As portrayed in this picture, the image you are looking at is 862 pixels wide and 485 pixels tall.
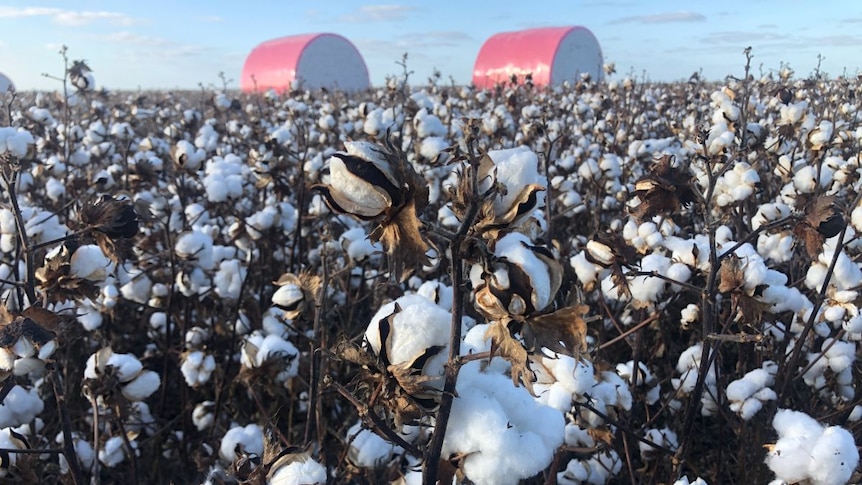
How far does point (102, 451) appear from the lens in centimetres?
258

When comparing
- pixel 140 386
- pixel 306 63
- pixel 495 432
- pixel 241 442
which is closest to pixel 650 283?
pixel 495 432

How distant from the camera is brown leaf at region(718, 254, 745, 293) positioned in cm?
175

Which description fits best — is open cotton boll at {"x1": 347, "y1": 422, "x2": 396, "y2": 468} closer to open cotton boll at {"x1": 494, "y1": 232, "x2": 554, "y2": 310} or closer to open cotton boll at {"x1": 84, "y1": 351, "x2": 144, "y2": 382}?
open cotton boll at {"x1": 84, "y1": 351, "x2": 144, "y2": 382}

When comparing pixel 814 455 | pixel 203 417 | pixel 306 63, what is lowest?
pixel 203 417

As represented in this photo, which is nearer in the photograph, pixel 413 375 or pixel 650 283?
pixel 413 375

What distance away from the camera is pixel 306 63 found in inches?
995

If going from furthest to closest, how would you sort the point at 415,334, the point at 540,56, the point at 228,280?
the point at 540,56
the point at 228,280
the point at 415,334

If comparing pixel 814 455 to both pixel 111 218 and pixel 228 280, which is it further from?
pixel 228 280

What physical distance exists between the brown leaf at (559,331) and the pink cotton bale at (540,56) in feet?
69.3

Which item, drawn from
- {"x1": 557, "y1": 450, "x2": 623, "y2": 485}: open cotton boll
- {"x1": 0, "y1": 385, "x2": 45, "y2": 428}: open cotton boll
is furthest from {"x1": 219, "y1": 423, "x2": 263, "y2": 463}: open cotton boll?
{"x1": 557, "y1": 450, "x2": 623, "y2": 485}: open cotton boll

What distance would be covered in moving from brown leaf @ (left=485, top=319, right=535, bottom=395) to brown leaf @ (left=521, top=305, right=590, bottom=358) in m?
0.03

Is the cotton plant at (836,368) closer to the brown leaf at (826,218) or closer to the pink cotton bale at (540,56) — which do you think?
the brown leaf at (826,218)

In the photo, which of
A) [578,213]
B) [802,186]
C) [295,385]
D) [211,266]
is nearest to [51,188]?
[211,266]

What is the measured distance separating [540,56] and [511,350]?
903 inches
